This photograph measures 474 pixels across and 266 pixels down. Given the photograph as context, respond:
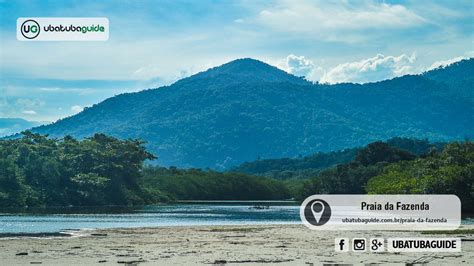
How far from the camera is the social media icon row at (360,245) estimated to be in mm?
34031

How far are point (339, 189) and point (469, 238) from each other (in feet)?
363

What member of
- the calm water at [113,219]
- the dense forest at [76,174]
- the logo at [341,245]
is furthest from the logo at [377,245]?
the dense forest at [76,174]

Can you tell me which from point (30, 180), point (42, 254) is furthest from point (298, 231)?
point (30, 180)

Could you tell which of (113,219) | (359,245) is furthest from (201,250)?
(113,219)

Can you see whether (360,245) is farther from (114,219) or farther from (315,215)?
(315,215)

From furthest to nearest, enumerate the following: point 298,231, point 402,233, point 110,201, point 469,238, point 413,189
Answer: point 110,201
point 413,189
point 298,231
point 402,233
point 469,238

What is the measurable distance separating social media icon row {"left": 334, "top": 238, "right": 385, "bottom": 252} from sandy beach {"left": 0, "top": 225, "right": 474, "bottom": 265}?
1.55ft

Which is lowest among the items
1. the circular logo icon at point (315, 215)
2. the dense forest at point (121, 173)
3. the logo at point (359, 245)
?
the logo at point (359, 245)

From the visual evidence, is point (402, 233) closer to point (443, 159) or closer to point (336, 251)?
point (336, 251)

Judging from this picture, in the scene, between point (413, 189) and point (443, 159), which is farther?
point (443, 159)

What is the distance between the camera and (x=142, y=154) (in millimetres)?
143375

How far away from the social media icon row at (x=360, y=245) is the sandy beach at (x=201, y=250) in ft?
1.55

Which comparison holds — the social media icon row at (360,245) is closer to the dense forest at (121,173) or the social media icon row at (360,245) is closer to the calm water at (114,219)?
the calm water at (114,219)

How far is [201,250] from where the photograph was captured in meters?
34.4
